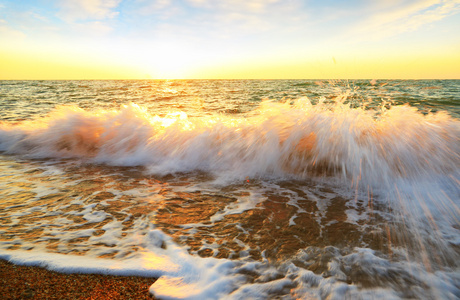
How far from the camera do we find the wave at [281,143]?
3861 mm

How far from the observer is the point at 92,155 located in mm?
5094

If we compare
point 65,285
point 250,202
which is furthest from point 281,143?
point 65,285

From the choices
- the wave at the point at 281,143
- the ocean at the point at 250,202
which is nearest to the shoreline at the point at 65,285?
the ocean at the point at 250,202

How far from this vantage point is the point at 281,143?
4.41 m

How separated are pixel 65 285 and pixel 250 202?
1821mm

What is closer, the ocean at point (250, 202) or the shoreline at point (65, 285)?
the shoreline at point (65, 285)

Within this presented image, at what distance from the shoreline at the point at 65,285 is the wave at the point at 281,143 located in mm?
2306

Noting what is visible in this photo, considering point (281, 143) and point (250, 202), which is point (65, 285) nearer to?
point (250, 202)

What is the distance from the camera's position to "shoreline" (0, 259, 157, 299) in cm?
162

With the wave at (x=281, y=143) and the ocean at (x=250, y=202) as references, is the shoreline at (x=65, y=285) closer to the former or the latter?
the ocean at (x=250, y=202)

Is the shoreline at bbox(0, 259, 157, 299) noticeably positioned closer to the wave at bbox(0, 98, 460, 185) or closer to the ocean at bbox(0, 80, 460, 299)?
the ocean at bbox(0, 80, 460, 299)

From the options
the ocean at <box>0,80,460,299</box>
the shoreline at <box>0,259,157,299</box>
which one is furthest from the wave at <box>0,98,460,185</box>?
the shoreline at <box>0,259,157,299</box>

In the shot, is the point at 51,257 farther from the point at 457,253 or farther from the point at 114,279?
the point at 457,253

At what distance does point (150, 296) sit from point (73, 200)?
1870 mm
